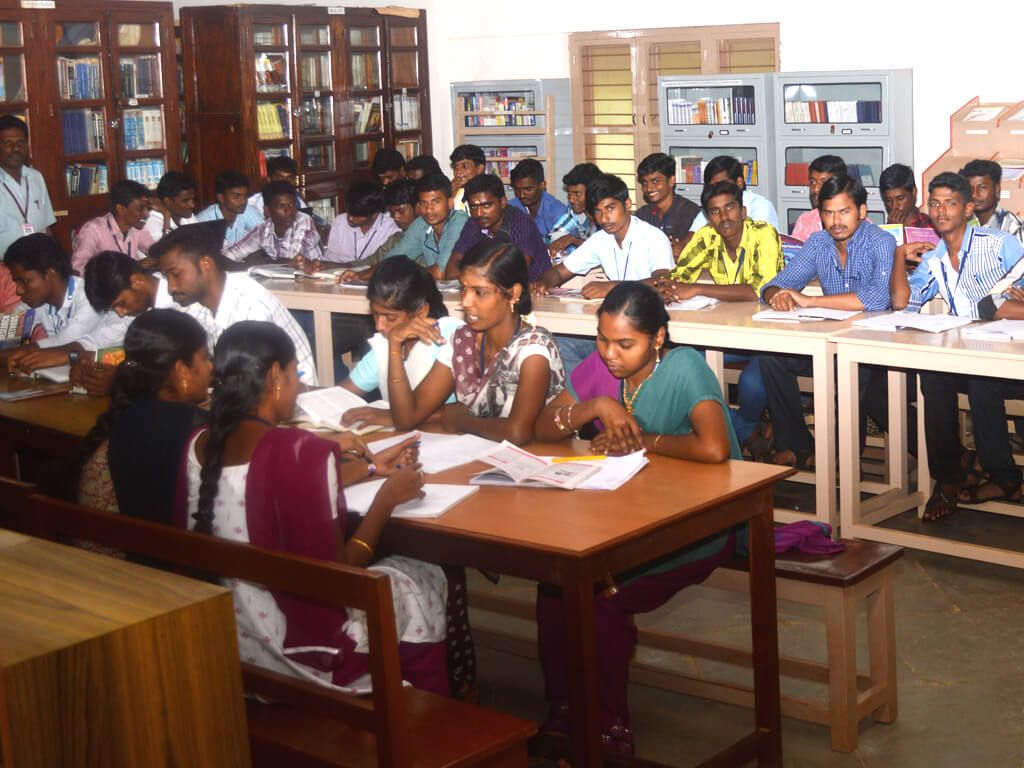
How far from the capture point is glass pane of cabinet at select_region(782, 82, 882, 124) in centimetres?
848

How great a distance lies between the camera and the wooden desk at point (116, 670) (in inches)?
42.9

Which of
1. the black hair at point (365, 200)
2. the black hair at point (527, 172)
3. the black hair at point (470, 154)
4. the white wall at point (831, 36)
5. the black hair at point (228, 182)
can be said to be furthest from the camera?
the black hair at point (470, 154)

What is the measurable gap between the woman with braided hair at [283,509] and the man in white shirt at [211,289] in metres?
1.52

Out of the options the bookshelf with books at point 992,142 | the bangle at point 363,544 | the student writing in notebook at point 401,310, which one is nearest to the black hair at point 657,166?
the bookshelf with books at point 992,142

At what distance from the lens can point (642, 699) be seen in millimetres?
3385

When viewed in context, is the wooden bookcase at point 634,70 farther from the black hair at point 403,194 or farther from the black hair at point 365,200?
the black hair at point 403,194

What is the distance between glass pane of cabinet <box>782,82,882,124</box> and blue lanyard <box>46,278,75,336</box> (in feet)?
18.0

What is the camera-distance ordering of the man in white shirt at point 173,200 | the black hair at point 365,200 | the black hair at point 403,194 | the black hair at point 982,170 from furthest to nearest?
the man in white shirt at point 173,200
the black hair at point 365,200
the black hair at point 403,194
the black hair at point 982,170

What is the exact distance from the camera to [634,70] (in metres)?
9.68

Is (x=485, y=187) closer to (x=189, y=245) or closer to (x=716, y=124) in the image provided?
(x=189, y=245)

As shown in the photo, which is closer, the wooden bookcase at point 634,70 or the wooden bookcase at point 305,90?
the wooden bookcase at point 634,70

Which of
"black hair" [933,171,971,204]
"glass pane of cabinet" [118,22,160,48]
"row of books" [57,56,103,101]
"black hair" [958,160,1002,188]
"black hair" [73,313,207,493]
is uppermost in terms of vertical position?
"glass pane of cabinet" [118,22,160,48]

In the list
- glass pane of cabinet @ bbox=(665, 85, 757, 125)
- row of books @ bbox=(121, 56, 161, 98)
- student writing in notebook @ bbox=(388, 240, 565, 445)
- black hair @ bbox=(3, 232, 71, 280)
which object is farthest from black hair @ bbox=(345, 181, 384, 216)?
student writing in notebook @ bbox=(388, 240, 565, 445)

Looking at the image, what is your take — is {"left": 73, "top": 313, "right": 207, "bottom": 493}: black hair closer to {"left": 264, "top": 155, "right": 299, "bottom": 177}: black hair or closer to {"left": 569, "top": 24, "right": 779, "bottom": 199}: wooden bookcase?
{"left": 264, "top": 155, "right": 299, "bottom": 177}: black hair
